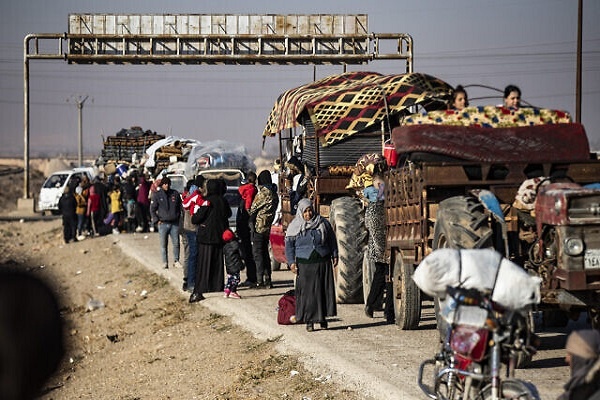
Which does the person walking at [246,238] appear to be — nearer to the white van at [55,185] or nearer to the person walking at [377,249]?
the person walking at [377,249]

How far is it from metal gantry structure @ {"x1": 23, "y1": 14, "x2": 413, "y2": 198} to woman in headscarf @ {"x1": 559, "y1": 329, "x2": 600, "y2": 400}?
3937cm

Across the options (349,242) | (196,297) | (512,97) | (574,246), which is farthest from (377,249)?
(196,297)

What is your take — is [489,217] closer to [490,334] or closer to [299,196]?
[490,334]

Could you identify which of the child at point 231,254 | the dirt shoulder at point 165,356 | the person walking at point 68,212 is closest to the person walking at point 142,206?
the person walking at point 68,212

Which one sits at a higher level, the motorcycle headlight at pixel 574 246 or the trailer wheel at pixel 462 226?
the trailer wheel at pixel 462 226

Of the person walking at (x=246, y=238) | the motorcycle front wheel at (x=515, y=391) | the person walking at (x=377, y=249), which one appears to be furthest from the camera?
the person walking at (x=246, y=238)

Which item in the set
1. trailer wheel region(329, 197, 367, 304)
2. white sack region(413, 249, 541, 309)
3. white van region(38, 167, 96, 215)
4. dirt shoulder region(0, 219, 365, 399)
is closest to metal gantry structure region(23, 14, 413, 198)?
white van region(38, 167, 96, 215)

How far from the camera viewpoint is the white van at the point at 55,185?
149 ft

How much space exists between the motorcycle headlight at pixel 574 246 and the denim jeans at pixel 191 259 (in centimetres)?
1020

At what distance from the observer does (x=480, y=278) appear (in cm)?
624

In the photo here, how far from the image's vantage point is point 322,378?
33.4ft

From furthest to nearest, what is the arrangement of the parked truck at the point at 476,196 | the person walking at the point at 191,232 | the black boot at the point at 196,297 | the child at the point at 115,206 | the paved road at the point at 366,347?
1. the child at the point at 115,206
2. the black boot at the point at 196,297
3. the person walking at the point at 191,232
4. the parked truck at the point at 476,196
5. the paved road at the point at 366,347

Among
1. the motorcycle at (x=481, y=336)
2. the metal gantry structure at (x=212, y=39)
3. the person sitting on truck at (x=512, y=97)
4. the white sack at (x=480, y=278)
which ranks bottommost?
the motorcycle at (x=481, y=336)

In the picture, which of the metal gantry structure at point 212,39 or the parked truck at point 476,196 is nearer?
the parked truck at point 476,196
